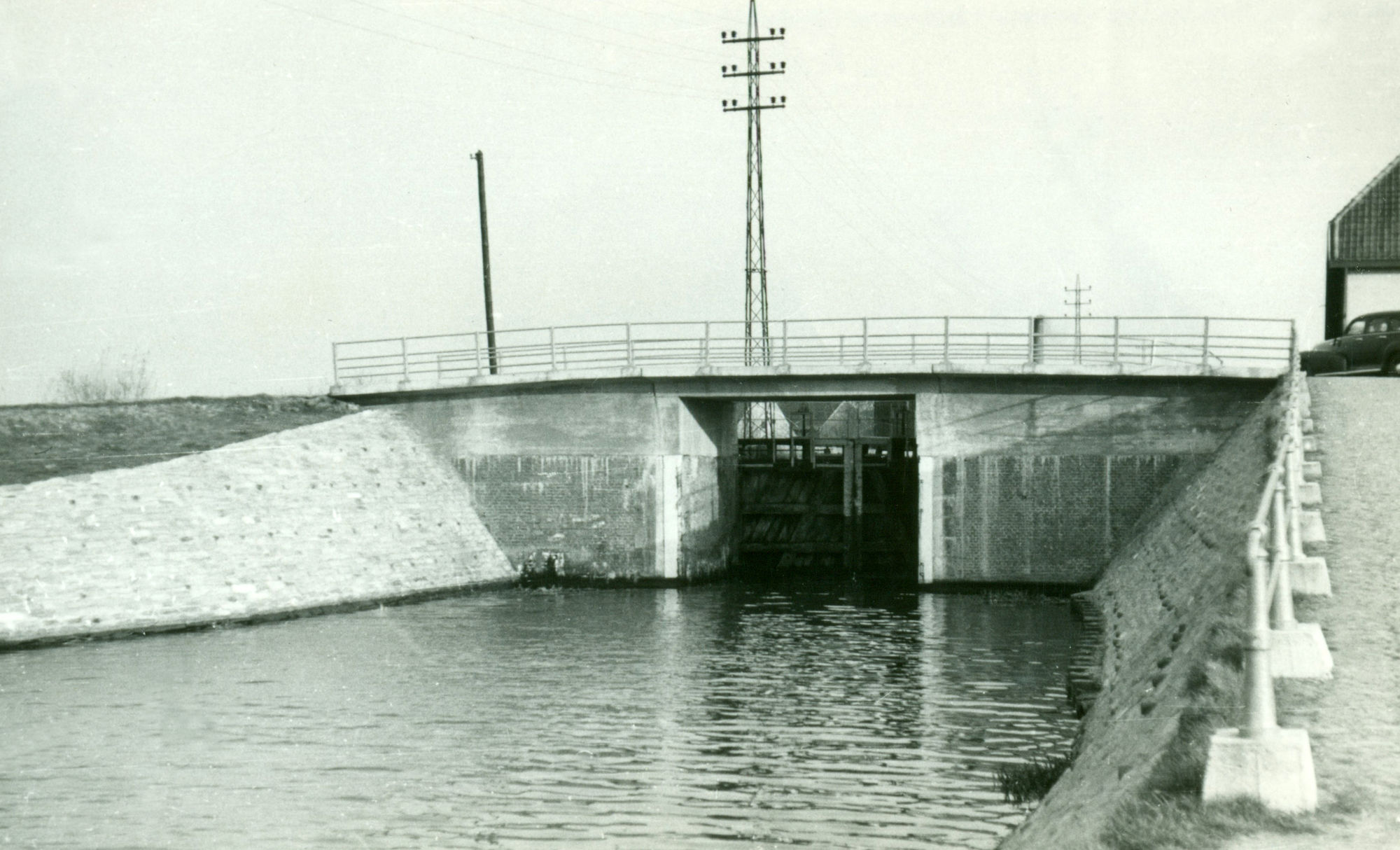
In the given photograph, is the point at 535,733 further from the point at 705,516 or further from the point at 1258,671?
the point at 705,516

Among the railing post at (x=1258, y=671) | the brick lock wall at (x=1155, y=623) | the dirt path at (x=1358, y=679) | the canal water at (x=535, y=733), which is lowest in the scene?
the canal water at (x=535, y=733)

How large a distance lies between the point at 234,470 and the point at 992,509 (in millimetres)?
18404

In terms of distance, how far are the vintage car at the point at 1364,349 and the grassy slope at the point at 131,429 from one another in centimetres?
2652

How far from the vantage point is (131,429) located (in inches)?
1517

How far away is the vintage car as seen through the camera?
37750mm

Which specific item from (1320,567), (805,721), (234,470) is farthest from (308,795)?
(234,470)

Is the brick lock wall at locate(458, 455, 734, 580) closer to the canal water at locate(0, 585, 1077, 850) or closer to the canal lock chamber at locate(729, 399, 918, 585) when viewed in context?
the canal lock chamber at locate(729, 399, 918, 585)

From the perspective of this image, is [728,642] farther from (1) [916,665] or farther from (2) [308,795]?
(2) [308,795]

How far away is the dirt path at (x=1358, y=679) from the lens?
7043 millimetres

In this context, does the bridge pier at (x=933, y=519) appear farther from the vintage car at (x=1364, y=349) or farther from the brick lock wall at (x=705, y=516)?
the vintage car at (x=1364, y=349)

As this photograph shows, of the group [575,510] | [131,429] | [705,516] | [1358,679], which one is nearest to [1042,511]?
[705,516]

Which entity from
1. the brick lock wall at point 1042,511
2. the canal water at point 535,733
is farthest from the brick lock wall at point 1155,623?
the canal water at point 535,733

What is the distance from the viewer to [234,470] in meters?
35.5

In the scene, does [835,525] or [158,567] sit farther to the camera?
[835,525]
